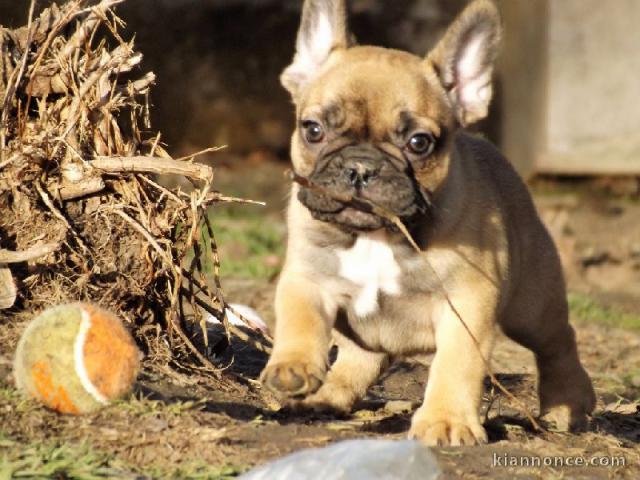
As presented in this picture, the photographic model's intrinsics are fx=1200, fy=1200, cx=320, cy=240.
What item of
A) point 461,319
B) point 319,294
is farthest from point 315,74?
point 461,319

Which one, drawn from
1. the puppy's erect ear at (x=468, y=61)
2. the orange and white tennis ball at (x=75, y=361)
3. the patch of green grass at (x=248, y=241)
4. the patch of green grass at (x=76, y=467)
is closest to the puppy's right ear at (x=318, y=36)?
the puppy's erect ear at (x=468, y=61)

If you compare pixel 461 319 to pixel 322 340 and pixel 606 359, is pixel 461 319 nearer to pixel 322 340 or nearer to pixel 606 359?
pixel 322 340

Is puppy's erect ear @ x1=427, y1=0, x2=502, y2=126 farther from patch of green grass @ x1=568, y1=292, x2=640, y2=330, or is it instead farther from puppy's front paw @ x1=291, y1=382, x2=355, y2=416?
patch of green grass @ x1=568, y1=292, x2=640, y2=330

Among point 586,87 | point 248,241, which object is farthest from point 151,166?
point 586,87

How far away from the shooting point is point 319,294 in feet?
16.2

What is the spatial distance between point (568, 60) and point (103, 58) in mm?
6347

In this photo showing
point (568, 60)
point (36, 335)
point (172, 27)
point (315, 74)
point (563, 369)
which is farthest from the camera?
point (172, 27)

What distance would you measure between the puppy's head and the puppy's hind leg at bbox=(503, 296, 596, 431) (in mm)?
1072

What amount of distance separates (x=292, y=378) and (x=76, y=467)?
0.98 m

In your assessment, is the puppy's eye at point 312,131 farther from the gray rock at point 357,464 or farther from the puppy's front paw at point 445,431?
the gray rock at point 357,464

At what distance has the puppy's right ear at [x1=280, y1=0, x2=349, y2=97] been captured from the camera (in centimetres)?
538

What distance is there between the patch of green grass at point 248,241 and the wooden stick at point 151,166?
3.35m

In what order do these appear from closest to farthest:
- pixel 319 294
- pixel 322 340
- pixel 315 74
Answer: pixel 322 340
pixel 319 294
pixel 315 74

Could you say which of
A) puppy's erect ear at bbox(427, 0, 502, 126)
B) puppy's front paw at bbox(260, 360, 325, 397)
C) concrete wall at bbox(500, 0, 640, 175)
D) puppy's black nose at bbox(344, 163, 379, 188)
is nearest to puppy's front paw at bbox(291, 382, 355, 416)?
puppy's front paw at bbox(260, 360, 325, 397)
